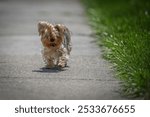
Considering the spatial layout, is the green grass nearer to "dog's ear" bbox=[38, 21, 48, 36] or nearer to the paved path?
the paved path

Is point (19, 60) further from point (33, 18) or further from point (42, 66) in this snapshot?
point (33, 18)

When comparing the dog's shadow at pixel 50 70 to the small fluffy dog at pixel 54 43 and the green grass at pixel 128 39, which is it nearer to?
the small fluffy dog at pixel 54 43

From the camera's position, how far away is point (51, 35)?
39.4 ft

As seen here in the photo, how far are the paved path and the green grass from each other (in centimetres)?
23

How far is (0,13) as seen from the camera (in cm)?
2547

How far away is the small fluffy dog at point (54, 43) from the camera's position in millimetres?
12078

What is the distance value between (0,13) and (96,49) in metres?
10.2

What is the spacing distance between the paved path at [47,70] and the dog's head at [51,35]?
0.50 metres

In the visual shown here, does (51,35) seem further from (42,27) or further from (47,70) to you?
(47,70)

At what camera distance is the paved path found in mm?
10922

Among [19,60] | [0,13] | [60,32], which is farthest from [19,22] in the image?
[60,32]

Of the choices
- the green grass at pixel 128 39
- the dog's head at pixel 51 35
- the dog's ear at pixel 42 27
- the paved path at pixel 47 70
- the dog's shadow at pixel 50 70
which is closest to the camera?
the paved path at pixel 47 70

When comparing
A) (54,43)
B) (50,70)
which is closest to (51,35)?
(54,43)

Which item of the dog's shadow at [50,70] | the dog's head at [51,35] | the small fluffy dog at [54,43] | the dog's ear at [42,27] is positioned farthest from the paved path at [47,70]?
the dog's ear at [42,27]
